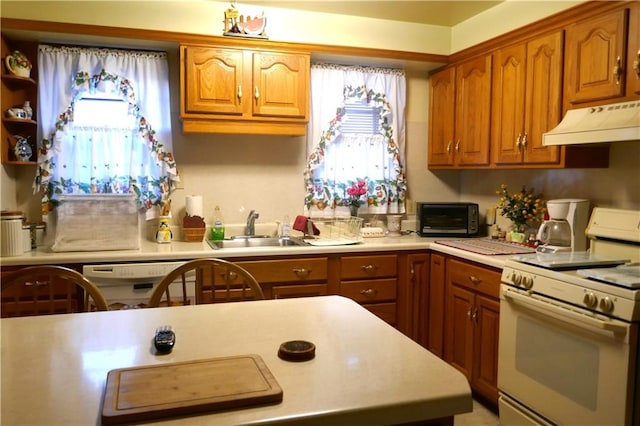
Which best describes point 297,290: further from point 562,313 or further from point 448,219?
point 562,313

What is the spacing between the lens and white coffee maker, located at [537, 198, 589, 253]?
2652mm

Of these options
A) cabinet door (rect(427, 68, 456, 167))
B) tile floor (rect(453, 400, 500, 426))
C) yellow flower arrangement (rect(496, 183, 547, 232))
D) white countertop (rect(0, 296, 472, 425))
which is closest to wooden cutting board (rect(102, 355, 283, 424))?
white countertop (rect(0, 296, 472, 425))

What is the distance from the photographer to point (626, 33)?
227 cm

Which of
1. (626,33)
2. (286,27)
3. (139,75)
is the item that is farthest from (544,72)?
(139,75)

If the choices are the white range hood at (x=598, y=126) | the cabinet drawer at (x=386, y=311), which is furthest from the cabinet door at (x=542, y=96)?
the cabinet drawer at (x=386, y=311)

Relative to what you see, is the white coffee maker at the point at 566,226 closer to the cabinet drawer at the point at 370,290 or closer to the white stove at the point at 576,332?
the white stove at the point at 576,332

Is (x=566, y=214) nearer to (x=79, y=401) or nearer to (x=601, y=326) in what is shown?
(x=601, y=326)

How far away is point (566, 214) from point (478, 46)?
1.26 m

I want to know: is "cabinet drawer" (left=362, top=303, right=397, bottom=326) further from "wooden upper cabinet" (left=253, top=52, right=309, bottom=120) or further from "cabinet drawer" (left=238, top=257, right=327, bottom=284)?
"wooden upper cabinet" (left=253, top=52, right=309, bottom=120)

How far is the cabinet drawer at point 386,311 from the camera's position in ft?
10.4

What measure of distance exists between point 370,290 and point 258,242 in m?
0.82

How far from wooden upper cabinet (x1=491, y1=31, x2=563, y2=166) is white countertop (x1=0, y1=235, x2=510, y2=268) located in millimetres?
634

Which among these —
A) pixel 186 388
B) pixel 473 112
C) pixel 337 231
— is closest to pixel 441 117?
pixel 473 112

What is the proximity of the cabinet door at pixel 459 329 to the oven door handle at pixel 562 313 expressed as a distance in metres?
0.49
